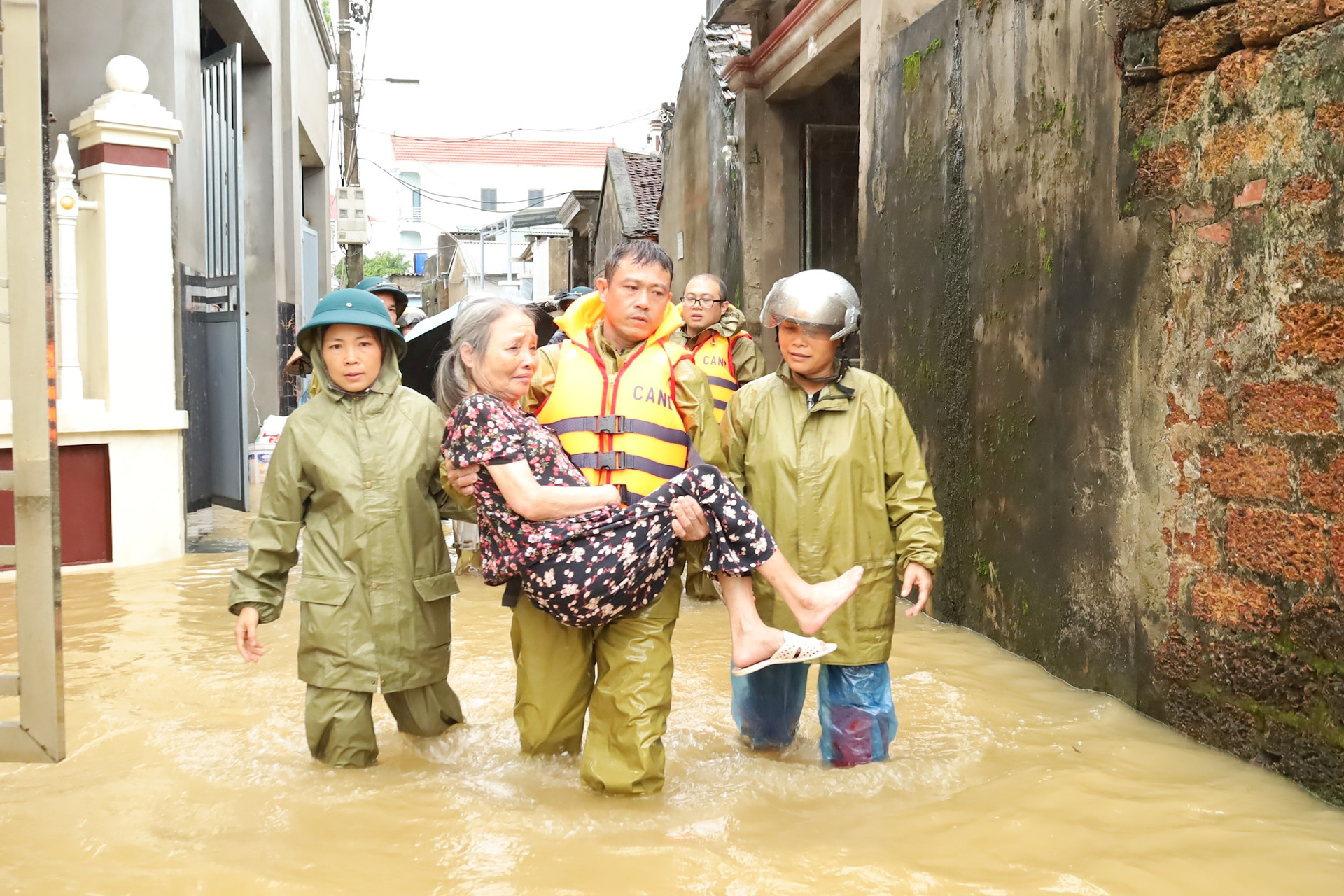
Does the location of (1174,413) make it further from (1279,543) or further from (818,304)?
(818,304)

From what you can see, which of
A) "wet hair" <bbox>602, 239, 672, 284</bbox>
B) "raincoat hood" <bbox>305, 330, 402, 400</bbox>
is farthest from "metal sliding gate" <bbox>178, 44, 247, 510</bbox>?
"wet hair" <bbox>602, 239, 672, 284</bbox>

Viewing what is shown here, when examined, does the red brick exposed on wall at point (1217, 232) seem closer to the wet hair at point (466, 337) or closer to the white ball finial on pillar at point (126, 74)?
the wet hair at point (466, 337)

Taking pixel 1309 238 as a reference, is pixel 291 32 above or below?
above

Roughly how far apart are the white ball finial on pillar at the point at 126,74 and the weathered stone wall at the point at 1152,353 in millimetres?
5294

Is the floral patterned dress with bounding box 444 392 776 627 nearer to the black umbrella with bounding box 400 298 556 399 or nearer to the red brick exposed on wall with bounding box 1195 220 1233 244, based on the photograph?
the red brick exposed on wall with bounding box 1195 220 1233 244

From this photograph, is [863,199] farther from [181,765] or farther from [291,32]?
[291,32]

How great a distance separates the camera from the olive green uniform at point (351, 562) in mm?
3799

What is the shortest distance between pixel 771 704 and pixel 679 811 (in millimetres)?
662

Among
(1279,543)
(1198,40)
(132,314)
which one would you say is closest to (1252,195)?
(1198,40)

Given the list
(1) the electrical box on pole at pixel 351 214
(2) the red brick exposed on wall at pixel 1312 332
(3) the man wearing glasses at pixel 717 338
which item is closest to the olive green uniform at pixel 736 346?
(3) the man wearing glasses at pixel 717 338

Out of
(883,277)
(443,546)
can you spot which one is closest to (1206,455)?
(443,546)

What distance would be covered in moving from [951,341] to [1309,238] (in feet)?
8.41

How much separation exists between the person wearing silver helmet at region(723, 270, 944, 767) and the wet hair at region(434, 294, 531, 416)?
0.85m

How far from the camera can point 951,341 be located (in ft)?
19.9
